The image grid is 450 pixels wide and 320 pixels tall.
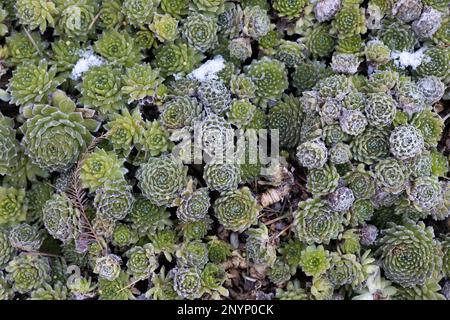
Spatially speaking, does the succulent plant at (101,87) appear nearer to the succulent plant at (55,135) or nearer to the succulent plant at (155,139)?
the succulent plant at (55,135)

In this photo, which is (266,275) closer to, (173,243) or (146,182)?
(173,243)

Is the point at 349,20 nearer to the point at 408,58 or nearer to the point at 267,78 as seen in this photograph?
the point at 408,58

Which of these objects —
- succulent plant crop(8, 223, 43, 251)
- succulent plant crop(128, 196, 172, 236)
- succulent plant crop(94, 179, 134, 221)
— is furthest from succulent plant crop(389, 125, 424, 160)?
succulent plant crop(8, 223, 43, 251)

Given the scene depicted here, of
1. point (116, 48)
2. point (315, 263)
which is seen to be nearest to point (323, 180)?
point (315, 263)

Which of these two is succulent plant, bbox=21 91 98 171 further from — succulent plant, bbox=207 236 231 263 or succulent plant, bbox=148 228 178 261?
succulent plant, bbox=207 236 231 263

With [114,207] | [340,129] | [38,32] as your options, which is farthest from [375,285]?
[38,32]

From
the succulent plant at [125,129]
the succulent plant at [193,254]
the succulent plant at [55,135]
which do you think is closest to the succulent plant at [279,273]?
the succulent plant at [193,254]

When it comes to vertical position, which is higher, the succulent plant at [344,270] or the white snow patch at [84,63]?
the white snow patch at [84,63]
